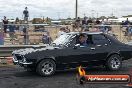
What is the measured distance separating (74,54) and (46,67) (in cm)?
122

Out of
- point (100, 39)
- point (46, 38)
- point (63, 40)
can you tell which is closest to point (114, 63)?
point (100, 39)

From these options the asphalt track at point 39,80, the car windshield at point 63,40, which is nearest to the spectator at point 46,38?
the asphalt track at point 39,80

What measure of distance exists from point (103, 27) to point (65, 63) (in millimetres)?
9151

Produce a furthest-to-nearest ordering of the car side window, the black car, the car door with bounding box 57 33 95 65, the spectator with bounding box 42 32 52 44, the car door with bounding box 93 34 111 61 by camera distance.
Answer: the spectator with bounding box 42 32 52 44 → the car side window → the car door with bounding box 93 34 111 61 → the car door with bounding box 57 33 95 65 → the black car

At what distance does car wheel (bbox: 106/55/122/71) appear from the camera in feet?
44.4

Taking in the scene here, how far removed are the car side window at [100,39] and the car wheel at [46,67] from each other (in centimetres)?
202

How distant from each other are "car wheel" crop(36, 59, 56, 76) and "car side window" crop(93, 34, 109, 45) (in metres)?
2.02

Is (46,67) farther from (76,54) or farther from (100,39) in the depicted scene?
(100,39)

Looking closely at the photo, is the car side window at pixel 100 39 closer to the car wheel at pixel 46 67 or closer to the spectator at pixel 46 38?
the car wheel at pixel 46 67

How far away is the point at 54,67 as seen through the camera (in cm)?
1253

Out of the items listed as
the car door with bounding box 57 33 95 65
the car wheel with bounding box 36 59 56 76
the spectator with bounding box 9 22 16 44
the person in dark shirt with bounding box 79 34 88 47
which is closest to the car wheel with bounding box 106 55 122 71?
the car door with bounding box 57 33 95 65

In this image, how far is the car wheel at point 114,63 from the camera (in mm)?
13541

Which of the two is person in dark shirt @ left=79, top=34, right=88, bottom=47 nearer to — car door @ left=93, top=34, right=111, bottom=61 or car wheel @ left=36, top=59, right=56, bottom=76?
car door @ left=93, top=34, right=111, bottom=61

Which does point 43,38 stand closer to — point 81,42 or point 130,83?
point 81,42
